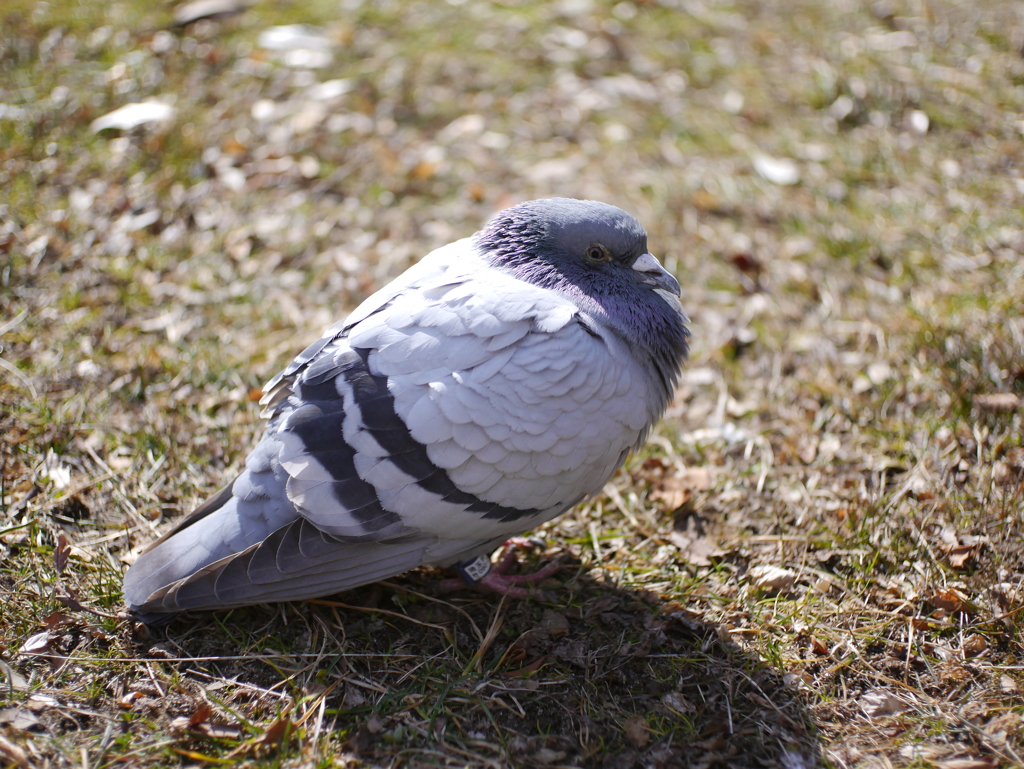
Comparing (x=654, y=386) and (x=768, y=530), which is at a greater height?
(x=654, y=386)

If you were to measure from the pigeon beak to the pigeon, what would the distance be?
30 centimetres

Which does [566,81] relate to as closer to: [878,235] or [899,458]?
[878,235]

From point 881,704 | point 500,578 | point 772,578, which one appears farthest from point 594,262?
point 881,704

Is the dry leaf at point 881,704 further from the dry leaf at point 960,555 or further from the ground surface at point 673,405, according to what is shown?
the dry leaf at point 960,555

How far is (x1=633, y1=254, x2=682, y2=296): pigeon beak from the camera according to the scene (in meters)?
3.08

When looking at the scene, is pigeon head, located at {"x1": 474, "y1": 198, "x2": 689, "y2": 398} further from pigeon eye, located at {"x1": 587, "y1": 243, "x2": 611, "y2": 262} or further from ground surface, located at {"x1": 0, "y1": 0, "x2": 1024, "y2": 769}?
ground surface, located at {"x1": 0, "y1": 0, "x2": 1024, "y2": 769}

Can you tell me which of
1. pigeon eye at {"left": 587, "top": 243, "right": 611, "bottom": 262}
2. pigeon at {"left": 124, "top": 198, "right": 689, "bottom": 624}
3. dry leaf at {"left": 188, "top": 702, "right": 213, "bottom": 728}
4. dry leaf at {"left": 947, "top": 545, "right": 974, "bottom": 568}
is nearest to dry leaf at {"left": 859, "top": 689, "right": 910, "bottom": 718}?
dry leaf at {"left": 947, "top": 545, "right": 974, "bottom": 568}

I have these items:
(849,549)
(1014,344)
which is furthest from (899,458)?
(1014,344)

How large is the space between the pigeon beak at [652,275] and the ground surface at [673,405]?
1098mm

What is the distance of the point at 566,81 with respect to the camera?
6.44m

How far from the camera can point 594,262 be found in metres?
3.03

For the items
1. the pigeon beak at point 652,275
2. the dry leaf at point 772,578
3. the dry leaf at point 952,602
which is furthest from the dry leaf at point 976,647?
the pigeon beak at point 652,275

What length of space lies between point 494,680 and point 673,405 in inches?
76.4

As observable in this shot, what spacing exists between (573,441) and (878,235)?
3.73 m
